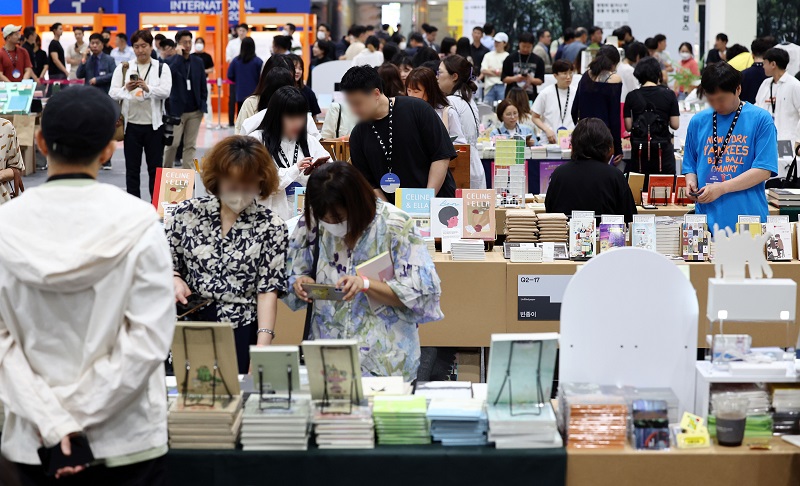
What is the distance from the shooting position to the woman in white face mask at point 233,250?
3.37 meters

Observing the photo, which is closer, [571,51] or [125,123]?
[125,123]

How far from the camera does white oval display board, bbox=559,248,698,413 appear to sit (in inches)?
119

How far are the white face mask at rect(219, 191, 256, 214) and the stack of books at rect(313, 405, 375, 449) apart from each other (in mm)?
788

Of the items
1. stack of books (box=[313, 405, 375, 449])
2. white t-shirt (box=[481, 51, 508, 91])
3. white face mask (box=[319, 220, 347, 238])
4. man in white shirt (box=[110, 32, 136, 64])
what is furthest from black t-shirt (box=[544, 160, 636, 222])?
man in white shirt (box=[110, 32, 136, 64])

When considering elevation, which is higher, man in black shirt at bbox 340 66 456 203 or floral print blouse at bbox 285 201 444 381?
man in black shirt at bbox 340 66 456 203

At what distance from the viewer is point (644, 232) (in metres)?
5.19

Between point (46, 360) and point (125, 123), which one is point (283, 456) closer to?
point (46, 360)

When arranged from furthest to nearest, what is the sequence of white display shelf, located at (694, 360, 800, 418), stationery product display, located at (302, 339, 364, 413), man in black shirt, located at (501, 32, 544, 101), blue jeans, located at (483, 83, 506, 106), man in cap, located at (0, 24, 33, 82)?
man in cap, located at (0, 24, 33, 82) < blue jeans, located at (483, 83, 506, 106) < man in black shirt, located at (501, 32, 544, 101) < white display shelf, located at (694, 360, 800, 418) < stationery product display, located at (302, 339, 364, 413)

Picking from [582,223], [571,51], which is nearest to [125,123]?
[582,223]

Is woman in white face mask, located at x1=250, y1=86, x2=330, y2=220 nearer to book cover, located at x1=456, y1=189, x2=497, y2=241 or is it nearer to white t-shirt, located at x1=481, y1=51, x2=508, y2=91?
book cover, located at x1=456, y1=189, x2=497, y2=241

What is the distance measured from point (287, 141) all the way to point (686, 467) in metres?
3.07

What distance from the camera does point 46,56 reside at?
1731cm

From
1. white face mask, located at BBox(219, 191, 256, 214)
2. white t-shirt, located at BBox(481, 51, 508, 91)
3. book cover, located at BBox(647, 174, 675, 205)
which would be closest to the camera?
white face mask, located at BBox(219, 191, 256, 214)

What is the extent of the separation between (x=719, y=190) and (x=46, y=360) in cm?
368
